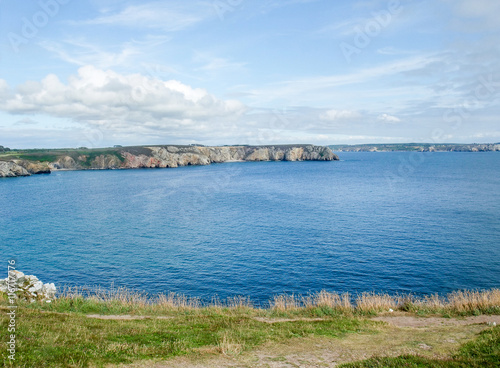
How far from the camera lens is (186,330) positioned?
18.7 m

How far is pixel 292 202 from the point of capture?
81750 millimetres

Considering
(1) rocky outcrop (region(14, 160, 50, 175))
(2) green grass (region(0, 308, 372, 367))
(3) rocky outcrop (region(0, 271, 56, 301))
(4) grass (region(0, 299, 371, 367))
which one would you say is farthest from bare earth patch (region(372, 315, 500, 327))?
(1) rocky outcrop (region(14, 160, 50, 175))

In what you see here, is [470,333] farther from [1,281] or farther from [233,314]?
[1,281]

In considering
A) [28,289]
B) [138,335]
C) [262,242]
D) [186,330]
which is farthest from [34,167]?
[186,330]

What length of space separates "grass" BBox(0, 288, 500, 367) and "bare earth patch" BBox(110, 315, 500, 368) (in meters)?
0.55

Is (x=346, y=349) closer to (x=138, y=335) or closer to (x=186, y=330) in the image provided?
A: (x=186, y=330)

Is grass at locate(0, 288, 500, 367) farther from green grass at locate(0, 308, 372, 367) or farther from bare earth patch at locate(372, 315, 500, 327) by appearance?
bare earth patch at locate(372, 315, 500, 327)

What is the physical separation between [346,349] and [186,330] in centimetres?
865

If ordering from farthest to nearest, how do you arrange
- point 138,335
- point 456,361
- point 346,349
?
point 138,335 < point 346,349 < point 456,361

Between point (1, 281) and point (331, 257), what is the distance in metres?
34.1

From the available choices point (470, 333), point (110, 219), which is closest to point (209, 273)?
point (470, 333)

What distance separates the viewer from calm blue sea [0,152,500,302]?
35.8 m

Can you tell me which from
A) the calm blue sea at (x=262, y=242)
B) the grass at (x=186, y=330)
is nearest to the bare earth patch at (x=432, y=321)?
the grass at (x=186, y=330)

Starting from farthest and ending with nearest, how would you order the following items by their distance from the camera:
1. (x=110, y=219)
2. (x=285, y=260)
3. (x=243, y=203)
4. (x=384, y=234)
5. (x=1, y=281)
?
(x=243, y=203)
(x=110, y=219)
(x=384, y=234)
(x=285, y=260)
(x=1, y=281)
